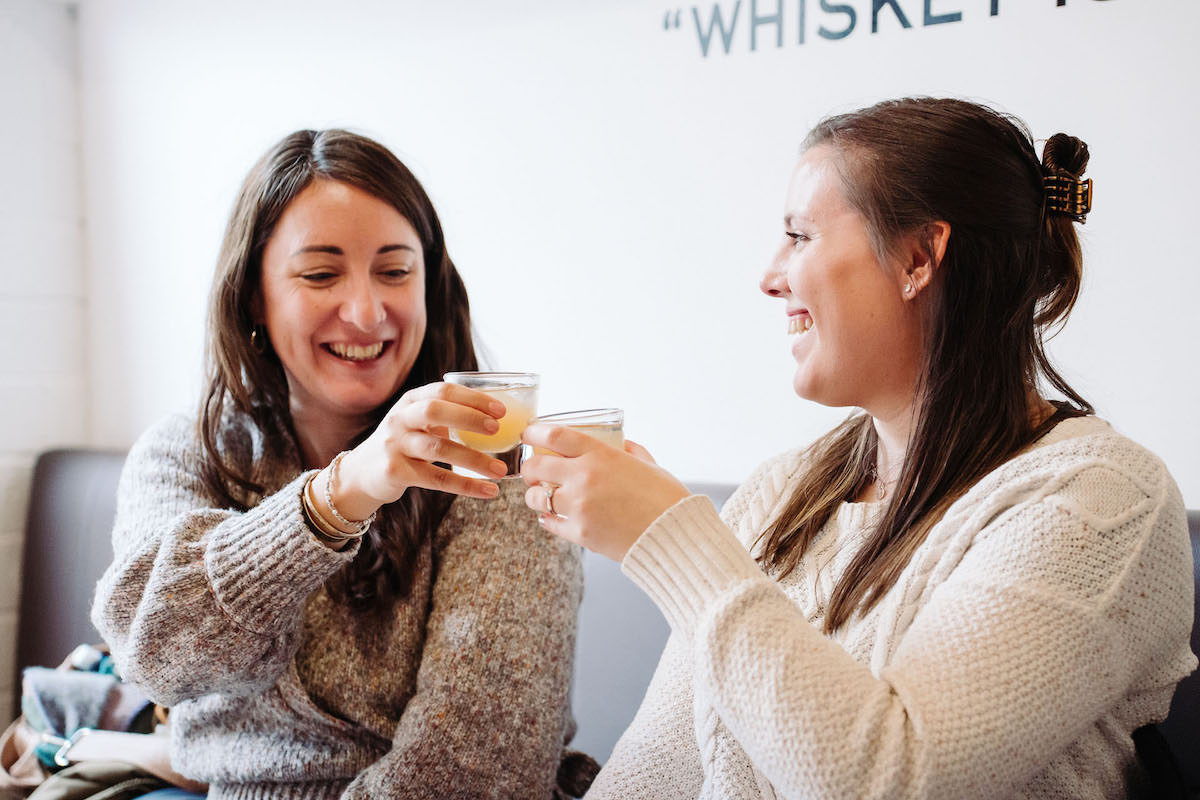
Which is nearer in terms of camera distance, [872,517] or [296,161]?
[872,517]

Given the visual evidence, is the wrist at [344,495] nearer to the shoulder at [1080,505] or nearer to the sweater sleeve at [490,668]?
the sweater sleeve at [490,668]

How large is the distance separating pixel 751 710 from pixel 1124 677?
1.29ft

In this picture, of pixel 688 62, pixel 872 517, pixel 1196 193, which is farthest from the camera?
pixel 688 62

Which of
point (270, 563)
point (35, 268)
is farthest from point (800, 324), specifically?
point (35, 268)

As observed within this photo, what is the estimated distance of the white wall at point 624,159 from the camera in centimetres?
174

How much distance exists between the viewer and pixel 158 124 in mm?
2941

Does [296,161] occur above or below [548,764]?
above

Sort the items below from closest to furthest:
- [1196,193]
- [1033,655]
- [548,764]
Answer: [1033,655] → [548,764] → [1196,193]

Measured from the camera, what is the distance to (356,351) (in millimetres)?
1637

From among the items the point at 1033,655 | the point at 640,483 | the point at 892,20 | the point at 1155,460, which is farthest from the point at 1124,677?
the point at 892,20

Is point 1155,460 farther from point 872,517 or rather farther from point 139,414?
point 139,414

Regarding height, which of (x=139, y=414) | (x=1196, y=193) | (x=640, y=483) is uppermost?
(x=1196, y=193)

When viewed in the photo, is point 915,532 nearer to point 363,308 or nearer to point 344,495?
point 344,495

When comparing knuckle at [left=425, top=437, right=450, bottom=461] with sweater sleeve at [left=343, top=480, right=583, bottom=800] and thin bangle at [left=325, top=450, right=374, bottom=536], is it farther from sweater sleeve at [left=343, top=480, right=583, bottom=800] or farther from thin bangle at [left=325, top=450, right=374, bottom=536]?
sweater sleeve at [left=343, top=480, right=583, bottom=800]
